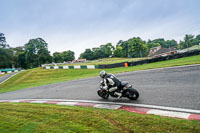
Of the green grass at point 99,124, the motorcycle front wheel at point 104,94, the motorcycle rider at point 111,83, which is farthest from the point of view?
the motorcycle front wheel at point 104,94

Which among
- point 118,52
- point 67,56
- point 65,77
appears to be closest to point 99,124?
point 65,77

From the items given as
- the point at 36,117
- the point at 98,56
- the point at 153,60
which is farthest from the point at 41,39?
the point at 36,117

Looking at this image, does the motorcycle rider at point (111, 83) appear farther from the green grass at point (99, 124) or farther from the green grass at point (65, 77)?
the green grass at point (65, 77)

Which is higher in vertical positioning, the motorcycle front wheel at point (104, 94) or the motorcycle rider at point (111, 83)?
the motorcycle rider at point (111, 83)

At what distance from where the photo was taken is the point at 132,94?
614 cm

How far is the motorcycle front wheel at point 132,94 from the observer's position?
6.10 metres

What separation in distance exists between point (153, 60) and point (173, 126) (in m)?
19.7

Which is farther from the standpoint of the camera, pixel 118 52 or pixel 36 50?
pixel 118 52

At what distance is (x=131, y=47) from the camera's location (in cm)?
5625

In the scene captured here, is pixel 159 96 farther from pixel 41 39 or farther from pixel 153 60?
pixel 41 39

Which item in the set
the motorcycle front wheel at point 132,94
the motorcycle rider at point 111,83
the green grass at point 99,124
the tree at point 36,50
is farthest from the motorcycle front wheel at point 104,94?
the tree at point 36,50

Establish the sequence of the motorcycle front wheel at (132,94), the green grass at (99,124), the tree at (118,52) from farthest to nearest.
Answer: the tree at (118,52)
the motorcycle front wheel at (132,94)
the green grass at (99,124)

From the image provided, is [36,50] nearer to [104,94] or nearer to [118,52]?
[118,52]

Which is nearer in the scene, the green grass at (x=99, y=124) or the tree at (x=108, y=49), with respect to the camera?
the green grass at (x=99, y=124)
